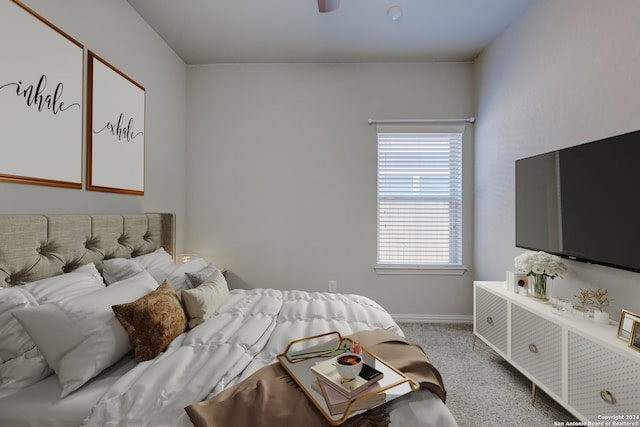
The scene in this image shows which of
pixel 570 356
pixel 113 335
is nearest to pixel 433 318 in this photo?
pixel 570 356

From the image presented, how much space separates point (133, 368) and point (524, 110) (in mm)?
3093

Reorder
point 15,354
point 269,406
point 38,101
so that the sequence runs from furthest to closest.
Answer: point 38,101
point 15,354
point 269,406

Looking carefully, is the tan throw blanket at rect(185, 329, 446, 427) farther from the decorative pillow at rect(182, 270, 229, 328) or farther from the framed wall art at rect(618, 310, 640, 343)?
the framed wall art at rect(618, 310, 640, 343)

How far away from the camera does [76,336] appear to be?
1.22 m

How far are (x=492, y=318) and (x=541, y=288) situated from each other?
17.6 inches

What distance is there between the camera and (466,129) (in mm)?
3359

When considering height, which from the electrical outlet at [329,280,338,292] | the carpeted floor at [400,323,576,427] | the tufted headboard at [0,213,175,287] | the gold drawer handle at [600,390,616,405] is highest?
the tufted headboard at [0,213,175,287]

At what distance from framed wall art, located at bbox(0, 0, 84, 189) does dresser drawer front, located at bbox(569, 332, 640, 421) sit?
2984 mm

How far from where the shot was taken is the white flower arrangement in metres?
2.04

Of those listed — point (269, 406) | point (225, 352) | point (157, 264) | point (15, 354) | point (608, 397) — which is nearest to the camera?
point (269, 406)

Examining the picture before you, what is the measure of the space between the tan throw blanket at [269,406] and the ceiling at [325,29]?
2.57 m

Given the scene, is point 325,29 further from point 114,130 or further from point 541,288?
point 541,288

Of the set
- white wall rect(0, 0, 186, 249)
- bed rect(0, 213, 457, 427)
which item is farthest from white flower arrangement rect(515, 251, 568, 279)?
white wall rect(0, 0, 186, 249)

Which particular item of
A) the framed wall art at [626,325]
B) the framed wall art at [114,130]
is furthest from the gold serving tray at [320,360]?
the framed wall art at [114,130]
